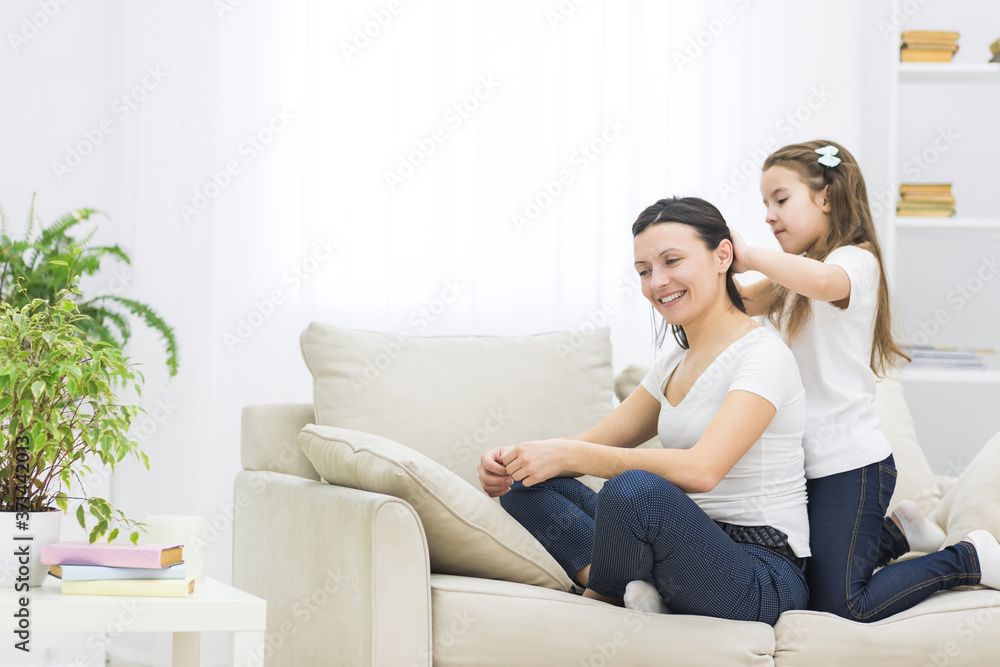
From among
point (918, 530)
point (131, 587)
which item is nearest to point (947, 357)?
point (918, 530)

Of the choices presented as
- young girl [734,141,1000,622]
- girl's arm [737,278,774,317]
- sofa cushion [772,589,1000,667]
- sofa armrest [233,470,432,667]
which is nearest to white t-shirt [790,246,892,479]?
young girl [734,141,1000,622]

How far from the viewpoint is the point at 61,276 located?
2.35 meters

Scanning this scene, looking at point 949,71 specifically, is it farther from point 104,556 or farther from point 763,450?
point 104,556

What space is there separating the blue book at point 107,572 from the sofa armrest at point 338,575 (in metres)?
0.26

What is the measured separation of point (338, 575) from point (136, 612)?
0.33 meters

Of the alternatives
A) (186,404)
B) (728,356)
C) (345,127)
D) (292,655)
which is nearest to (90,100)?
(345,127)

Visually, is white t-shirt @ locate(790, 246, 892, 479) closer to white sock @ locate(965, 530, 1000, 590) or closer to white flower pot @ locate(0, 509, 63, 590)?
white sock @ locate(965, 530, 1000, 590)

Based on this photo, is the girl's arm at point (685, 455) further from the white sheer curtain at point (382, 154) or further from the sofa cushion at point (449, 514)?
the white sheer curtain at point (382, 154)

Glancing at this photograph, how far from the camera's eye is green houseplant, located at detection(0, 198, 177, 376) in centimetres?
233

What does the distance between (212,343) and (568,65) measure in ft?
4.60

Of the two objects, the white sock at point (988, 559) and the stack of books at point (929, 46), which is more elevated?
the stack of books at point (929, 46)

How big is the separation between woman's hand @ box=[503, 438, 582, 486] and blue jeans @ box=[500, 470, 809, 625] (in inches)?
5.6

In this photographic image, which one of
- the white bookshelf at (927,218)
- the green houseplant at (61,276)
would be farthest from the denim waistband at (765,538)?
the green houseplant at (61,276)

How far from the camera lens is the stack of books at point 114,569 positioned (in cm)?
125
